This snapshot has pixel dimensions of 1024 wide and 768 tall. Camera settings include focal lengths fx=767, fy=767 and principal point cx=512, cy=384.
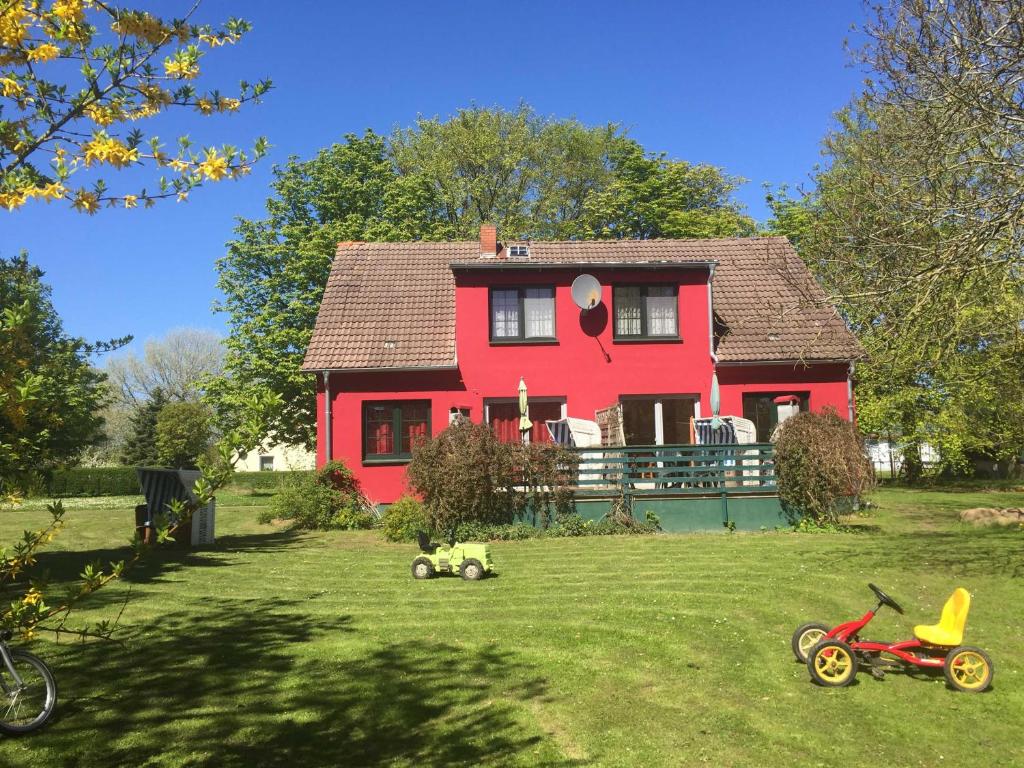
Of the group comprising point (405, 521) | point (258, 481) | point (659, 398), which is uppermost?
point (659, 398)

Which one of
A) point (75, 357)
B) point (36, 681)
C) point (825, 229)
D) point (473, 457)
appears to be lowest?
point (36, 681)

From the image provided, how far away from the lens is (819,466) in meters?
15.2

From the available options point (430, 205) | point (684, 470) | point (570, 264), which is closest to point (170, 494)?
point (684, 470)

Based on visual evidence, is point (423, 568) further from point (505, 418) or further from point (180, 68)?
point (505, 418)

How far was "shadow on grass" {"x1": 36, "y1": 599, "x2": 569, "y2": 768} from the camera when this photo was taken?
5.35m

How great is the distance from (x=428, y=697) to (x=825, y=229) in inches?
390

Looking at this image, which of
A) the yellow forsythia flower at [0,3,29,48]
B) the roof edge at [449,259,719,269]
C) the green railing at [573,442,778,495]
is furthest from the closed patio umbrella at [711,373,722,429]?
the yellow forsythia flower at [0,3,29,48]

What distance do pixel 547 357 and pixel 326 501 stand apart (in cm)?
683

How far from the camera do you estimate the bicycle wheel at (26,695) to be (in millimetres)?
5484

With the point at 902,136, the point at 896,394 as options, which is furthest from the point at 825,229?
the point at 896,394

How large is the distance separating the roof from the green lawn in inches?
330

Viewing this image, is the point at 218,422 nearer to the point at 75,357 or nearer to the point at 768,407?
the point at 768,407

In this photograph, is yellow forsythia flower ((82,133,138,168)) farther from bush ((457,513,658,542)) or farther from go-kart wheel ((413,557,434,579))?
bush ((457,513,658,542))

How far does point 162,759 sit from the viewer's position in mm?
5227
